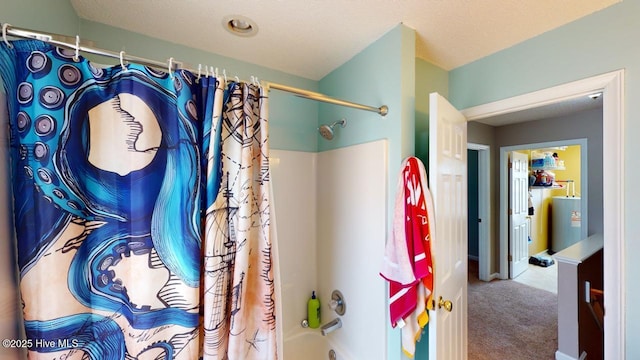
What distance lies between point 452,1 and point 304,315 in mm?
2136

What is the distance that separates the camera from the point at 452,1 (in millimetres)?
1023

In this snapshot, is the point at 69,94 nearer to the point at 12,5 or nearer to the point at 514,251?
the point at 12,5

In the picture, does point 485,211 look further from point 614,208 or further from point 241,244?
point 241,244

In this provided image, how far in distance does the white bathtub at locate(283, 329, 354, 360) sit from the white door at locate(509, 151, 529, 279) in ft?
11.5

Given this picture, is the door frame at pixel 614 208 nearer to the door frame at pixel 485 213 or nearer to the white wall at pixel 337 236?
the white wall at pixel 337 236

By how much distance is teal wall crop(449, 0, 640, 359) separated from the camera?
0.95 m

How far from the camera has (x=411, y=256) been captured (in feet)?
3.46

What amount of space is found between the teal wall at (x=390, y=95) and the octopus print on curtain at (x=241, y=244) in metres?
0.70

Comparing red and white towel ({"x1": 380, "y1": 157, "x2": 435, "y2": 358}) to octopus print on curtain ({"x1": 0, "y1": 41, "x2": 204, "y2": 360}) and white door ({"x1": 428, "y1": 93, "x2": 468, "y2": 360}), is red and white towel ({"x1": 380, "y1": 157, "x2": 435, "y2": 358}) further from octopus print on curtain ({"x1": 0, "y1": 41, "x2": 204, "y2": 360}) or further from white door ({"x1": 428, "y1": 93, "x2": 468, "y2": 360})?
octopus print on curtain ({"x1": 0, "y1": 41, "x2": 204, "y2": 360})

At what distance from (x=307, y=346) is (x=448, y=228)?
1.36 meters

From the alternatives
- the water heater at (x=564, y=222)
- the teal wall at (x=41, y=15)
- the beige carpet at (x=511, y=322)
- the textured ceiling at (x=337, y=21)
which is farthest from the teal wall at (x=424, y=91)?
the water heater at (x=564, y=222)

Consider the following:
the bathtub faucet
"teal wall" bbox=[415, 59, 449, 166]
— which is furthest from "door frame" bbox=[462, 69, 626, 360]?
the bathtub faucet

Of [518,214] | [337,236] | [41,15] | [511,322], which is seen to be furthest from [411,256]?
[518,214]

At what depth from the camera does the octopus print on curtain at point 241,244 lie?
770mm
